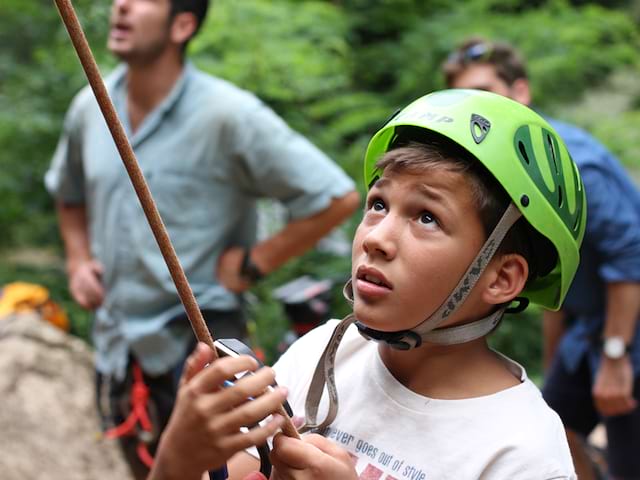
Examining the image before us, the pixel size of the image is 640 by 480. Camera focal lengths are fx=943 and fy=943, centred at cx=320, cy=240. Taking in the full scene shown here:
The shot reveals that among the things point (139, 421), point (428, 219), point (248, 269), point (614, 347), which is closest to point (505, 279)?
point (428, 219)

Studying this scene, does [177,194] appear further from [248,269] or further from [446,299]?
[446,299]

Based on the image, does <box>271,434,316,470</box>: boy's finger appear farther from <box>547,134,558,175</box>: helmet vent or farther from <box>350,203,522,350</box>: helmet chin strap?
<box>547,134,558,175</box>: helmet vent

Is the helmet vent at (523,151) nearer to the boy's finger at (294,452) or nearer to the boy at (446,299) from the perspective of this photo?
the boy at (446,299)

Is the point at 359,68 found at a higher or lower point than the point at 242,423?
lower

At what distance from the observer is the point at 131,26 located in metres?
3.91

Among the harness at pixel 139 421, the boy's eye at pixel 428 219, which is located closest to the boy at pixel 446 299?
the boy's eye at pixel 428 219

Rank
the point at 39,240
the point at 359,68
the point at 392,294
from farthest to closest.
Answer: the point at 359,68 < the point at 39,240 < the point at 392,294

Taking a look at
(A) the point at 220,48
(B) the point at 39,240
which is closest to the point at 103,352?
(A) the point at 220,48

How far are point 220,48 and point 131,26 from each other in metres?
2.70

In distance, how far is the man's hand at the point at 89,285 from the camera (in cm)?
412

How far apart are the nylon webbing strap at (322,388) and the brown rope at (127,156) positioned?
314mm

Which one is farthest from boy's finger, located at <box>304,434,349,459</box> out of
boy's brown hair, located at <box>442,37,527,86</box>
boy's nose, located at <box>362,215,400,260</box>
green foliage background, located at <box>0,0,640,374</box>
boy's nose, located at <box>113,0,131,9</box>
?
green foliage background, located at <box>0,0,640,374</box>

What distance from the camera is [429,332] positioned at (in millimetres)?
1934

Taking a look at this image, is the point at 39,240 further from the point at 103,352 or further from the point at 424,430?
the point at 424,430
